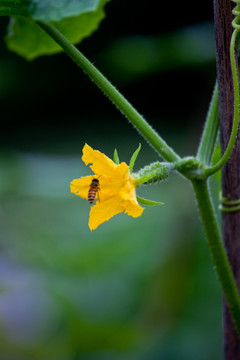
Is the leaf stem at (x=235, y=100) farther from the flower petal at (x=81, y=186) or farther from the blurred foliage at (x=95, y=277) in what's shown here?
the blurred foliage at (x=95, y=277)

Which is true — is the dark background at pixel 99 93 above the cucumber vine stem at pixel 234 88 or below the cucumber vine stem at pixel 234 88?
above

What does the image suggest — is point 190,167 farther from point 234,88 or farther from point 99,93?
point 99,93

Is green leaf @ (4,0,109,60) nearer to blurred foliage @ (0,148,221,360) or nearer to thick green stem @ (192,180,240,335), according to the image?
thick green stem @ (192,180,240,335)

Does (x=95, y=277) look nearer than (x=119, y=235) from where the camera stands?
Yes

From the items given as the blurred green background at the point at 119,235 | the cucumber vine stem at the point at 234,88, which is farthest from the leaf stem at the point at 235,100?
the blurred green background at the point at 119,235

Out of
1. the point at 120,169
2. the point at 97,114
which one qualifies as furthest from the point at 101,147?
the point at 120,169

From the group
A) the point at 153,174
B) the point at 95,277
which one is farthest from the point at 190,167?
the point at 95,277

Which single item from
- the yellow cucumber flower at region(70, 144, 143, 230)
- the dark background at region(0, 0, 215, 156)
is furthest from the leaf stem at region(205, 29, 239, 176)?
the dark background at region(0, 0, 215, 156)
